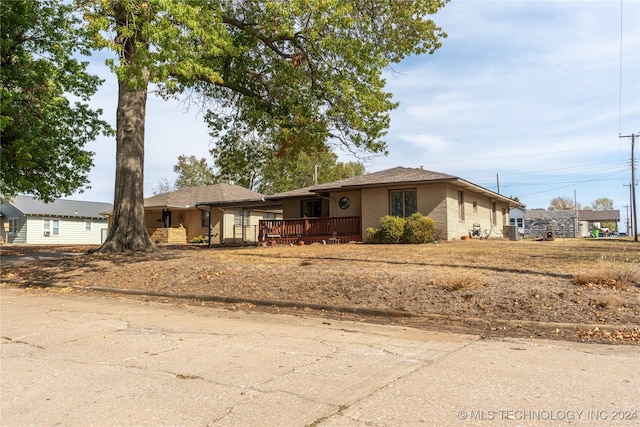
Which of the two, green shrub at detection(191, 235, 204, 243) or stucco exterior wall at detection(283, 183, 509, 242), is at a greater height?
stucco exterior wall at detection(283, 183, 509, 242)

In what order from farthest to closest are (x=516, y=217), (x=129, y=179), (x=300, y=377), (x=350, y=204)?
(x=516, y=217) → (x=350, y=204) → (x=129, y=179) → (x=300, y=377)

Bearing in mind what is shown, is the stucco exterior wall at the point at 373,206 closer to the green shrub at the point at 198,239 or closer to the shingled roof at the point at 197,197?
the shingled roof at the point at 197,197

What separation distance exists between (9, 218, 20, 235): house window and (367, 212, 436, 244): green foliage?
3507cm

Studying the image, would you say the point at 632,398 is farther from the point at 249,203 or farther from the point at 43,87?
the point at 249,203

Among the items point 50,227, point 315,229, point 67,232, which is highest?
point 50,227

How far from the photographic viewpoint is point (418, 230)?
19656mm

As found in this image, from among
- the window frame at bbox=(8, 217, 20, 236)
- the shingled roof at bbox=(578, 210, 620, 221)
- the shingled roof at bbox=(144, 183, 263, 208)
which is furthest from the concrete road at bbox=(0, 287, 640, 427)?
the shingled roof at bbox=(578, 210, 620, 221)

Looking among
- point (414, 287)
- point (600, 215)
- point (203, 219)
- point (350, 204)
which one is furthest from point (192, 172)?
point (600, 215)

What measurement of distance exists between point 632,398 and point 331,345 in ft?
10.4

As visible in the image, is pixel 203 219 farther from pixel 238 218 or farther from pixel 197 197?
pixel 238 218

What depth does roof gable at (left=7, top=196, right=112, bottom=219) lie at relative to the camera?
4009 cm

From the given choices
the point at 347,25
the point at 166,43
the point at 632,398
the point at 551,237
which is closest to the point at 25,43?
the point at 166,43

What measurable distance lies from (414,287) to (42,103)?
630 inches

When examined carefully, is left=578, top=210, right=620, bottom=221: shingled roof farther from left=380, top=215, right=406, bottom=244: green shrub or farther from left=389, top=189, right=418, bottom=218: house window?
left=380, top=215, right=406, bottom=244: green shrub
